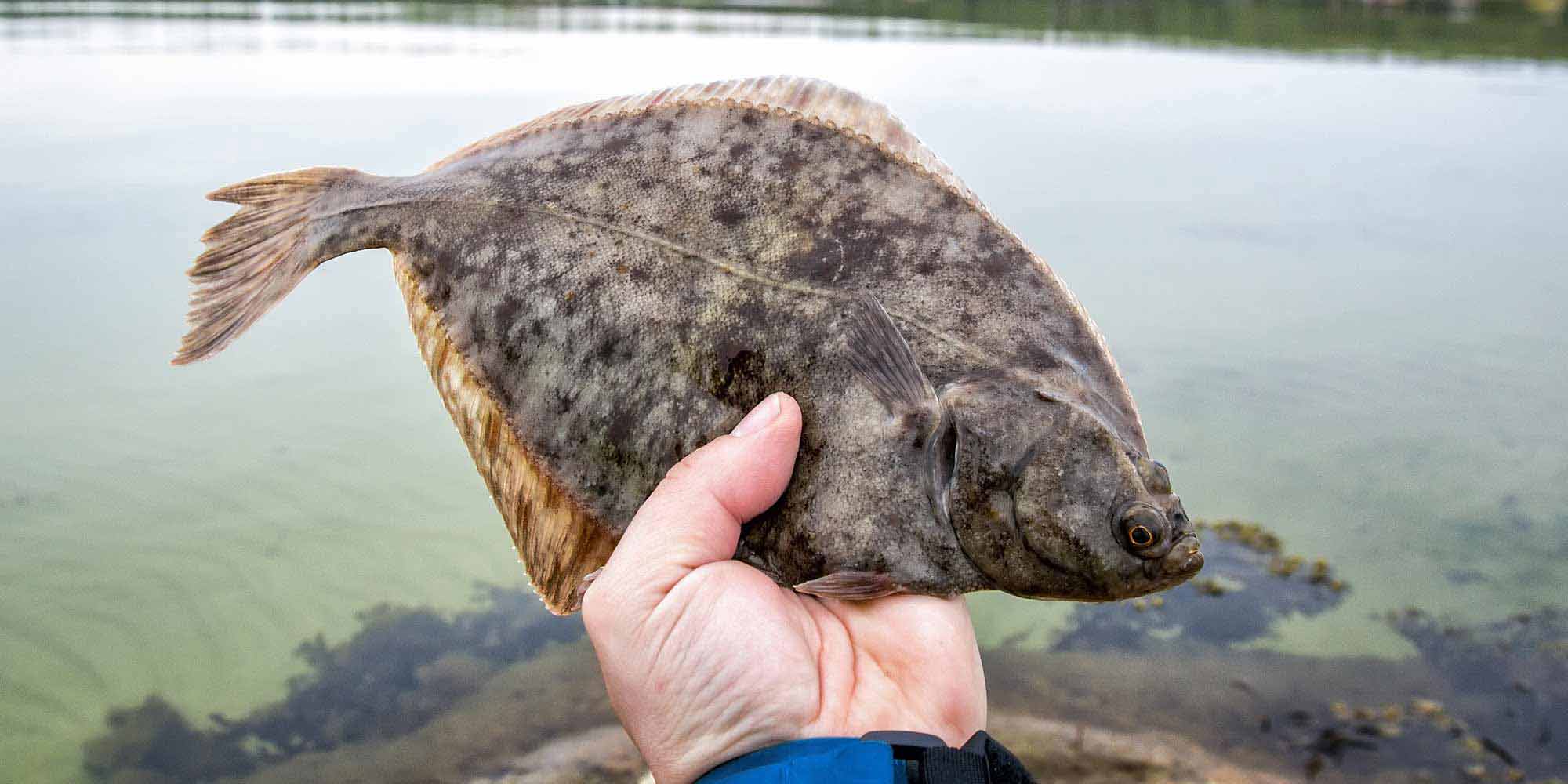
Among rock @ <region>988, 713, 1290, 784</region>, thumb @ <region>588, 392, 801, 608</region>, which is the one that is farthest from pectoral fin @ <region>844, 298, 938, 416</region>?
rock @ <region>988, 713, 1290, 784</region>

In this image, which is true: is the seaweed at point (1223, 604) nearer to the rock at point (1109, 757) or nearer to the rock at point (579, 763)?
the rock at point (1109, 757)

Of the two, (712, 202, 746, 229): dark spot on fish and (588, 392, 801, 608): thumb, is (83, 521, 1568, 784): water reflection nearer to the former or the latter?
(588, 392, 801, 608): thumb

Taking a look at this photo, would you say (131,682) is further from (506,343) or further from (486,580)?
(506,343)

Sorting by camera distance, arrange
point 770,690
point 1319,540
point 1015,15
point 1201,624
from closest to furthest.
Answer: point 770,690
point 1201,624
point 1319,540
point 1015,15

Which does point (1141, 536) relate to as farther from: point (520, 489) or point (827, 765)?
point (520, 489)

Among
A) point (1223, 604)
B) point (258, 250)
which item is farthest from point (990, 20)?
point (258, 250)

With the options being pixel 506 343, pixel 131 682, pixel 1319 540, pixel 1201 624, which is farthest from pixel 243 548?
pixel 1319 540

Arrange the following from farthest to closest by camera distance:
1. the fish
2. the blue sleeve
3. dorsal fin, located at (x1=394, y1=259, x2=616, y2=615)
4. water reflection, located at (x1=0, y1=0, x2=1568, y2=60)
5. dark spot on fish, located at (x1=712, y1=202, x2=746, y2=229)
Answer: water reflection, located at (x1=0, y1=0, x2=1568, y2=60), dorsal fin, located at (x1=394, y1=259, x2=616, y2=615), dark spot on fish, located at (x1=712, y1=202, x2=746, y2=229), the fish, the blue sleeve

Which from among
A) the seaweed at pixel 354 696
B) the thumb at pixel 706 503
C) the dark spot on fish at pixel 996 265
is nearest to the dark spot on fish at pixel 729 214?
the thumb at pixel 706 503
